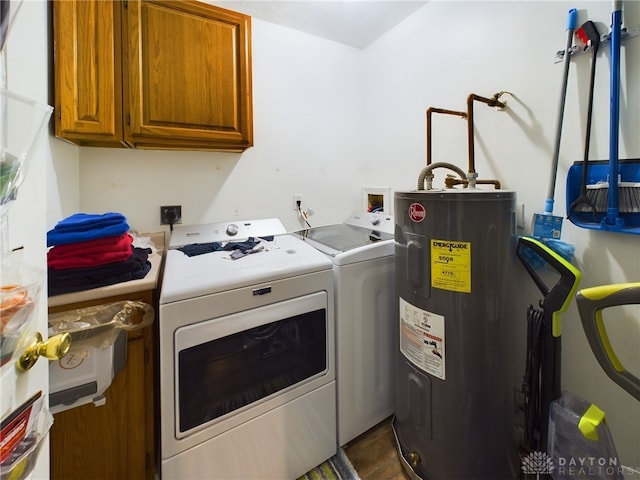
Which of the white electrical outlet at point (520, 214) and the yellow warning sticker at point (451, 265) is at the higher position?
the white electrical outlet at point (520, 214)

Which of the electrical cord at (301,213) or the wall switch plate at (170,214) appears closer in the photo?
the wall switch plate at (170,214)

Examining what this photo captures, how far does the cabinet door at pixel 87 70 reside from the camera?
1207 mm

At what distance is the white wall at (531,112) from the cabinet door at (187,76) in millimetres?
1054

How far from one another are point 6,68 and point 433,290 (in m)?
1.25

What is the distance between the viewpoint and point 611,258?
3.68 feet

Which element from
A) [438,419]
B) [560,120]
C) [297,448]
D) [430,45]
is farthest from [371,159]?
[297,448]

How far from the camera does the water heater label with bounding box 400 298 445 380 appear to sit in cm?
115

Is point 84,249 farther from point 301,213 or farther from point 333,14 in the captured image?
point 333,14

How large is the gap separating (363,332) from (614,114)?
1265 millimetres

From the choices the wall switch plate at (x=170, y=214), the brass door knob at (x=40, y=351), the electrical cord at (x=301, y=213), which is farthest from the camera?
the electrical cord at (x=301, y=213)

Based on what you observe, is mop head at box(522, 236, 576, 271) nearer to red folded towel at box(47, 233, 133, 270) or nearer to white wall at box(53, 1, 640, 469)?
white wall at box(53, 1, 640, 469)

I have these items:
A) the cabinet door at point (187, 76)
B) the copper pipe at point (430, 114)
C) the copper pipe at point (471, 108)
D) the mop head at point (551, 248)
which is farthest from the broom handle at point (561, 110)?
the cabinet door at point (187, 76)

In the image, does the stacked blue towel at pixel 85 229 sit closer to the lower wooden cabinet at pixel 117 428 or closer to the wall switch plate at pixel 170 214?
the lower wooden cabinet at pixel 117 428

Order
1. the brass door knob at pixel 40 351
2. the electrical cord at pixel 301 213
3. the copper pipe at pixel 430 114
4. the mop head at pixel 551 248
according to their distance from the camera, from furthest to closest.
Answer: the electrical cord at pixel 301 213, the copper pipe at pixel 430 114, the mop head at pixel 551 248, the brass door knob at pixel 40 351
